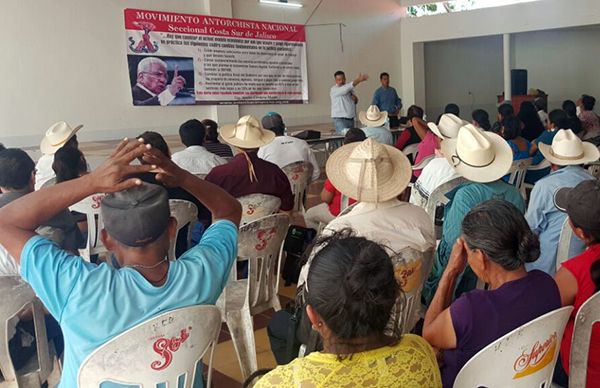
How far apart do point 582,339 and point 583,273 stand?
0.24m

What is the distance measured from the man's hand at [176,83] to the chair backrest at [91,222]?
5287 millimetres

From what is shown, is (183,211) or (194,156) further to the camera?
(194,156)

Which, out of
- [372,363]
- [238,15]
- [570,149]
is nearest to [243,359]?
[372,363]

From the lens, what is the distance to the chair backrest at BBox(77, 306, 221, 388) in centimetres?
133

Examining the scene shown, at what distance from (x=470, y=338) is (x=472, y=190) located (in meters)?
1.27

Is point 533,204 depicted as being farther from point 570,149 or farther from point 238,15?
point 238,15

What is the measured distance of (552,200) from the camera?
2.79 meters

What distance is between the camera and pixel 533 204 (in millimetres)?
2887

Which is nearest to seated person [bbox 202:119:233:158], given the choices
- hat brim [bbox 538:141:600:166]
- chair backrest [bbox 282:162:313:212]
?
chair backrest [bbox 282:162:313:212]

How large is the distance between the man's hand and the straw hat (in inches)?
247

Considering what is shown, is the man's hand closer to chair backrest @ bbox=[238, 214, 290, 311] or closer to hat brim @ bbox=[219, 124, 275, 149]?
hat brim @ bbox=[219, 124, 275, 149]

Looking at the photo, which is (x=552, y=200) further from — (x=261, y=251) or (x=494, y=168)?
(x=261, y=251)

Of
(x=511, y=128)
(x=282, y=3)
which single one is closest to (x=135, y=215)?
(x=511, y=128)

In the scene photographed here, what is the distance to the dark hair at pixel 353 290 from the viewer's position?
1145mm
